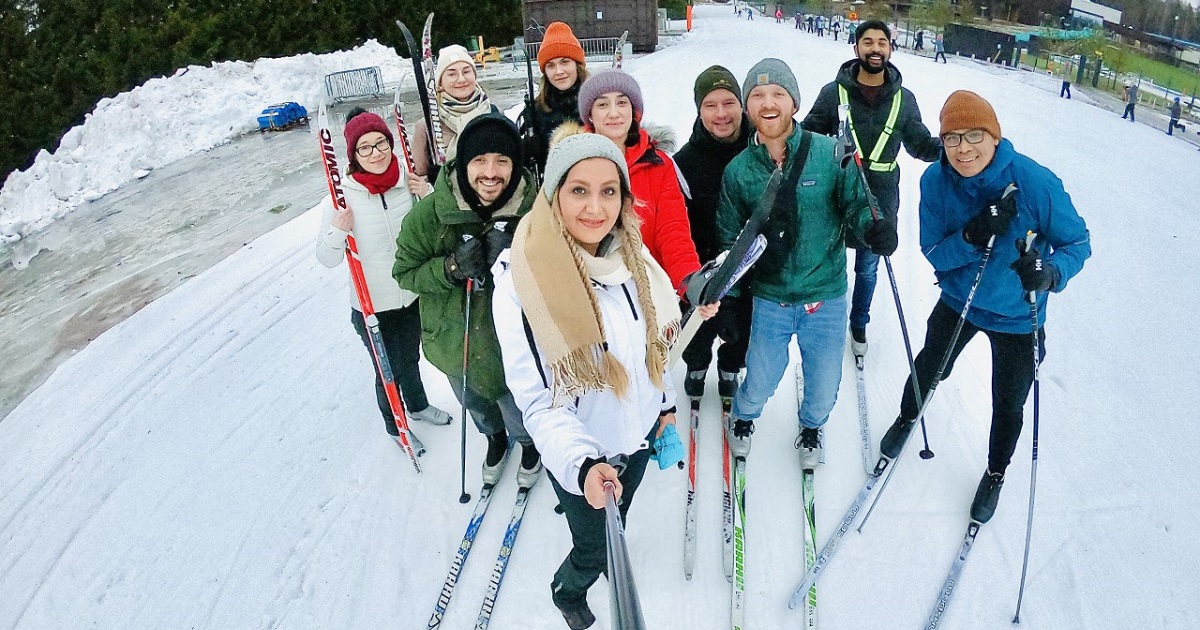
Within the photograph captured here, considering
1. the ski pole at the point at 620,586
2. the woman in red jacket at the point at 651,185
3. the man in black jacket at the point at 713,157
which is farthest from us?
the man in black jacket at the point at 713,157

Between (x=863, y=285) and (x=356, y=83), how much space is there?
18029 millimetres

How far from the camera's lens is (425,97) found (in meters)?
3.61

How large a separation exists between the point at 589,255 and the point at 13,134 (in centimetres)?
3119

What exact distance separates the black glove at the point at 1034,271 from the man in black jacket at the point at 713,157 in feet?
4.07

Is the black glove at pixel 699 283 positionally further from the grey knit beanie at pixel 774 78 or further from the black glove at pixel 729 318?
the grey knit beanie at pixel 774 78

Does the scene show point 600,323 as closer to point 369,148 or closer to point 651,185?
point 651,185

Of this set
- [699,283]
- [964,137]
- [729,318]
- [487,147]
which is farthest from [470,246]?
[964,137]

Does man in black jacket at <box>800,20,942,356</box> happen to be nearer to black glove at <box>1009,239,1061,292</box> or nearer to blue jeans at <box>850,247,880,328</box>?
blue jeans at <box>850,247,880,328</box>

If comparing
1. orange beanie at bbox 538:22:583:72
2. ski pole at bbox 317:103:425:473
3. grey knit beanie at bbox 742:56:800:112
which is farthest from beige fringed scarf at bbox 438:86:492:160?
grey knit beanie at bbox 742:56:800:112

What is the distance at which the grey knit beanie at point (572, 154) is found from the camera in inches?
74.9

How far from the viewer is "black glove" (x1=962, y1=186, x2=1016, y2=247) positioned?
8.48 feet

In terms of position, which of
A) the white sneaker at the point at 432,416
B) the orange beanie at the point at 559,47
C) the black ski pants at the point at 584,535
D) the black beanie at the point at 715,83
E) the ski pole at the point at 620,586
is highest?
the orange beanie at the point at 559,47

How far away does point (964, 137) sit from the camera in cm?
262

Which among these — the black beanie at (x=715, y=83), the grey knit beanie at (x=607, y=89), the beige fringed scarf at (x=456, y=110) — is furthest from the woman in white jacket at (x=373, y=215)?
the black beanie at (x=715, y=83)
